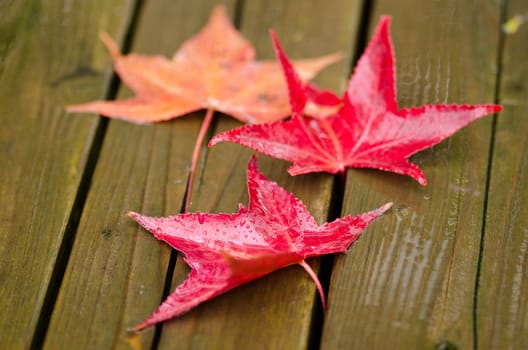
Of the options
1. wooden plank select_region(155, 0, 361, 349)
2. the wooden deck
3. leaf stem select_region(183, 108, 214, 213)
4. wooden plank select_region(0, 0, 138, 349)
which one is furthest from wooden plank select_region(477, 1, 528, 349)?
wooden plank select_region(0, 0, 138, 349)

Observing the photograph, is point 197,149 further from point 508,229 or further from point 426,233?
point 508,229

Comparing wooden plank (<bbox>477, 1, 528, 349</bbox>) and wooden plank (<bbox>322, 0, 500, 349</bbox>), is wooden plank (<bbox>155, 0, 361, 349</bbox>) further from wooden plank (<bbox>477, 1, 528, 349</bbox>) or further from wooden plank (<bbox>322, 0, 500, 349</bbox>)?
wooden plank (<bbox>477, 1, 528, 349</bbox>)

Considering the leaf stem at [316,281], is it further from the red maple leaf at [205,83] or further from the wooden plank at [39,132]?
the wooden plank at [39,132]

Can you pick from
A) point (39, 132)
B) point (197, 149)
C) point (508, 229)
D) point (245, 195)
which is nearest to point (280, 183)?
point (245, 195)

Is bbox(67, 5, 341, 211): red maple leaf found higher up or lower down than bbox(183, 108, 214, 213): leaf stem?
higher up

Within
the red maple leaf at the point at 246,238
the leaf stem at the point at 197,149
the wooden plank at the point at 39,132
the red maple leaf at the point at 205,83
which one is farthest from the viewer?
the red maple leaf at the point at 205,83

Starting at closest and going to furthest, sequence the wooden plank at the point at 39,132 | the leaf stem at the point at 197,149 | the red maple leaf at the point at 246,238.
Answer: the red maple leaf at the point at 246,238 < the wooden plank at the point at 39,132 < the leaf stem at the point at 197,149

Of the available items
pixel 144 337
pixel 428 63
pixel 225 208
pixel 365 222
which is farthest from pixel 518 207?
pixel 144 337

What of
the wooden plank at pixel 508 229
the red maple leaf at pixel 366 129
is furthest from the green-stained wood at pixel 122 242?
the wooden plank at pixel 508 229
